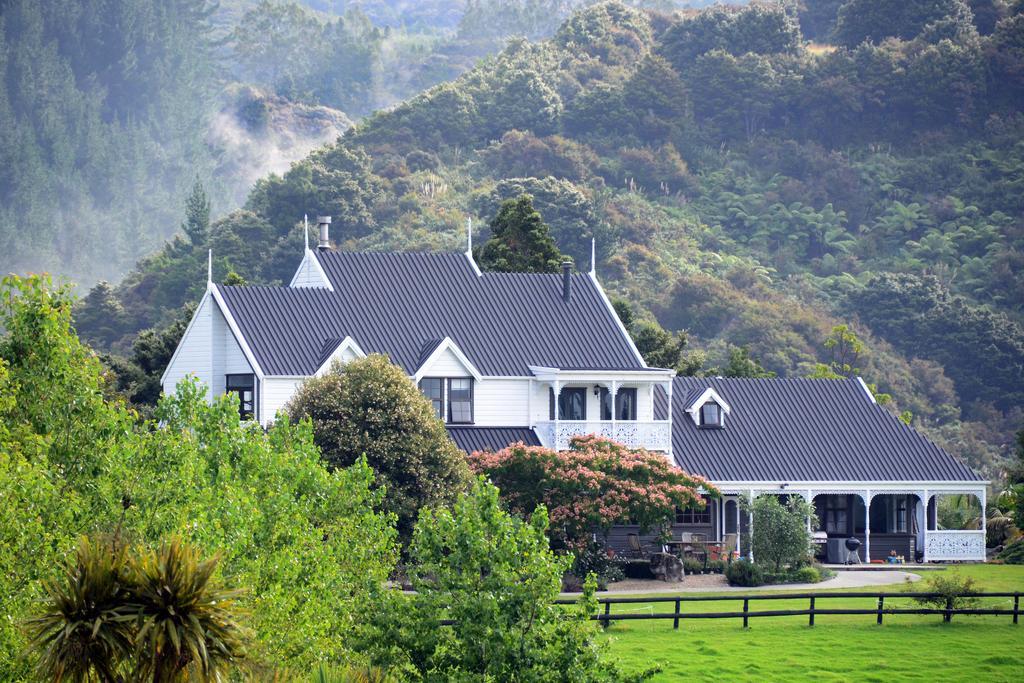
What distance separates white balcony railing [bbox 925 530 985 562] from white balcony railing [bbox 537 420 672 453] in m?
8.95

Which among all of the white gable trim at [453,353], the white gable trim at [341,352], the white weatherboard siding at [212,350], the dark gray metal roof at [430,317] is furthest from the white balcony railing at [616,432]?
the white weatherboard siding at [212,350]

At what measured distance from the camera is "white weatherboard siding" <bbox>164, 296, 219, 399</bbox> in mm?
53781

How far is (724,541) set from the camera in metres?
53.9

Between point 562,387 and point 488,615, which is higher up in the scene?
point 562,387

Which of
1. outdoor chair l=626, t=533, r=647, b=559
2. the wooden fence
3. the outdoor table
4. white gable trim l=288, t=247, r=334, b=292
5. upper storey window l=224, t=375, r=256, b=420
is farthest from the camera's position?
white gable trim l=288, t=247, r=334, b=292

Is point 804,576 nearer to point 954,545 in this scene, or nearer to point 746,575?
point 746,575

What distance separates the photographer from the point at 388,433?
152ft

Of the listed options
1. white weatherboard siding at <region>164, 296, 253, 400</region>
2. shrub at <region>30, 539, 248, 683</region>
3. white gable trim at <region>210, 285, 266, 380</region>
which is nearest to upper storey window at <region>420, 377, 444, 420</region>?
white gable trim at <region>210, 285, 266, 380</region>

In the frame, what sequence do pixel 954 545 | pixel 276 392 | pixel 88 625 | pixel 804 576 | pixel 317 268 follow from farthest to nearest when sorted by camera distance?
pixel 317 268
pixel 954 545
pixel 276 392
pixel 804 576
pixel 88 625

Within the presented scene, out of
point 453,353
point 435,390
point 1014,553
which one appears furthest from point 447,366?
point 1014,553

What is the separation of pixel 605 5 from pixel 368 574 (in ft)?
489

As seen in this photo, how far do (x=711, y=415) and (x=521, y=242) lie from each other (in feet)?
42.3

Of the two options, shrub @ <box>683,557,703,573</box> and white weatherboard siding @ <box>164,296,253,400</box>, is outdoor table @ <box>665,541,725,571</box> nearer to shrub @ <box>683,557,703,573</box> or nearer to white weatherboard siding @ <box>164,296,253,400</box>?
shrub @ <box>683,557,703,573</box>

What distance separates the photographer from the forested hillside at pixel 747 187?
112625 mm
